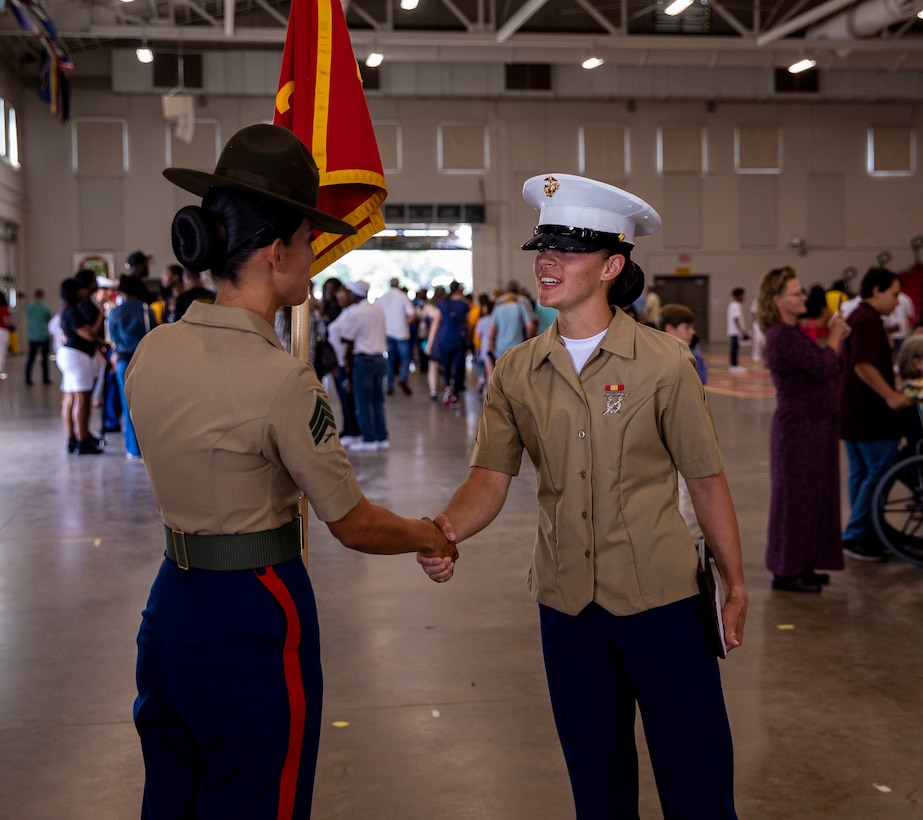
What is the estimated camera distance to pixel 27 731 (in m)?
3.82

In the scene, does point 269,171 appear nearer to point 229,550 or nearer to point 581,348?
point 229,550

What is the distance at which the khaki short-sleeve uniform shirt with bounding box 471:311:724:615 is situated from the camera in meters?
2.31

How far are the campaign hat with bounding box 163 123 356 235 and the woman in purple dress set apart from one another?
3.66m

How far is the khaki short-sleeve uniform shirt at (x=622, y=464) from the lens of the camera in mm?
2312

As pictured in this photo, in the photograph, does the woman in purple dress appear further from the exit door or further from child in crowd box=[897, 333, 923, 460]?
the exit door

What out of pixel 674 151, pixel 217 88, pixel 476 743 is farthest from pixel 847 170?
pixel 476 743

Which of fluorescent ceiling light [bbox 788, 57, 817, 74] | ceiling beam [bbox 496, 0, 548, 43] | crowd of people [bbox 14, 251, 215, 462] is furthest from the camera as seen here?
fluorescent ceiling light [bbox 788, 57, 817, 74]

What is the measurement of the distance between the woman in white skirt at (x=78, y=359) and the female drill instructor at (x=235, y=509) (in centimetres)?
895

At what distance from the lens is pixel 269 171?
2.00 metres

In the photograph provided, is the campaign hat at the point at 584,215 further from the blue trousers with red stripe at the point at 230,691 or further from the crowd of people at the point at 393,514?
the blue trousers with red stripe at the point at 230,691

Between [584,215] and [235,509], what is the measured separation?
1.01 meters

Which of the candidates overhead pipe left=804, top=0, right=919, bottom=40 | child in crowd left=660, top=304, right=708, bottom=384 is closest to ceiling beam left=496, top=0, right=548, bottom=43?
overhead pipe left=804, top=0, right=919, bottom=40

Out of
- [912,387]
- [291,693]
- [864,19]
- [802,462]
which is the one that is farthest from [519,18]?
[291,693]

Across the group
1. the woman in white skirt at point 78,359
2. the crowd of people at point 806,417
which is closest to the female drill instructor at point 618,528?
the crowd of people at point 806,417
